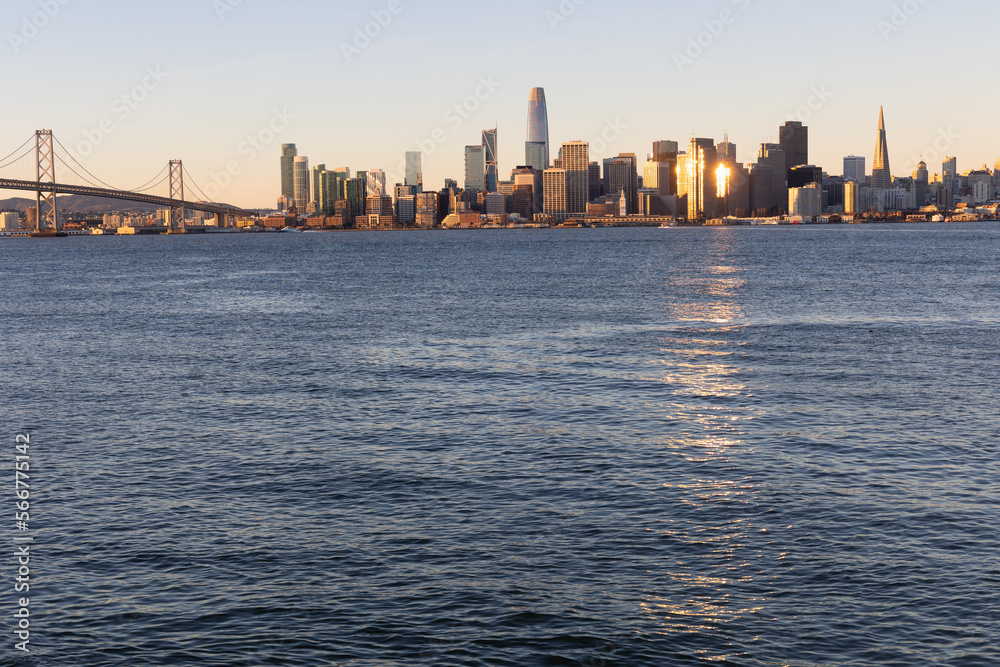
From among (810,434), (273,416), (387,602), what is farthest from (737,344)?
(387,602)

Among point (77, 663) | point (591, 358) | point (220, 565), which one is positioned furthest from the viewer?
point (591, 358)

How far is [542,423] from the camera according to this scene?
2759cm

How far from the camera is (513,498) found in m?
20.7

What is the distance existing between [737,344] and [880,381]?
10149 mm

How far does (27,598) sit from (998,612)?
15519mm

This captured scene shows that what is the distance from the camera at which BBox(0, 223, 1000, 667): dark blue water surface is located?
14.5m

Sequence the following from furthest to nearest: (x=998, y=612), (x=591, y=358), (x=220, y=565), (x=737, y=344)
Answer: (x=737, y=344)
(x=591, y=358)
(x=220, y=565)
(x=998, y=612)

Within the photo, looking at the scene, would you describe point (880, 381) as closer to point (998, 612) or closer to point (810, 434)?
point (810, 434)

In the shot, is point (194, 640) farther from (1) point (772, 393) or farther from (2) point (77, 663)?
(1) point (772, 393)

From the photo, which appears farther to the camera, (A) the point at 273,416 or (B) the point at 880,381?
(B) the point at 880,381

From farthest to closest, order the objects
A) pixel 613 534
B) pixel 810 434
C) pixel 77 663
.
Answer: pixel 810 434, pixel 613 534, pixel 77 663

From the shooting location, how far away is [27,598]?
51.7 feet

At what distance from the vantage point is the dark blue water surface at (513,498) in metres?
14.5

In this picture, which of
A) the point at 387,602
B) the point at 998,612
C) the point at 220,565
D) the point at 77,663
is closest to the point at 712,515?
the point at 998,612
